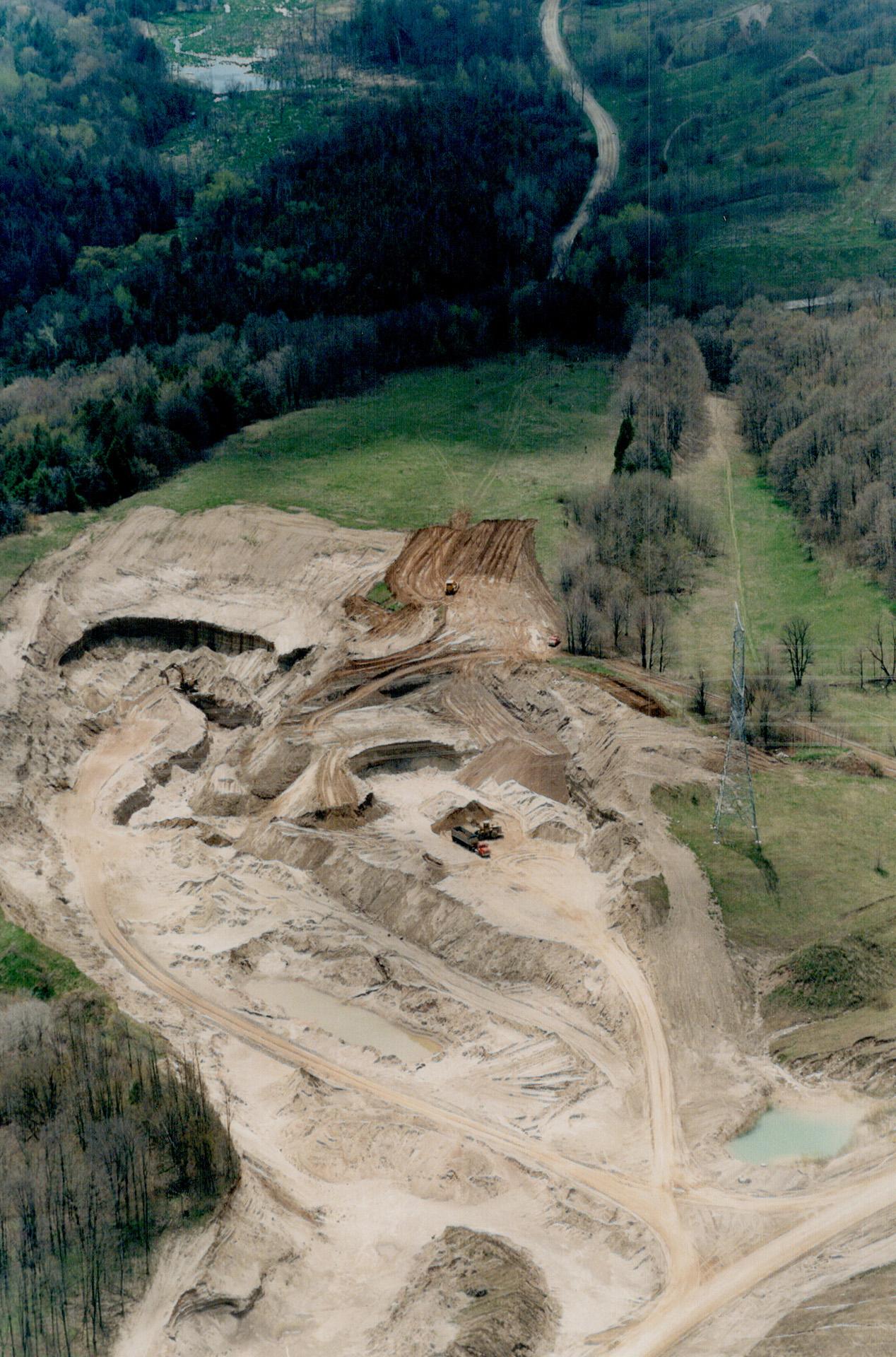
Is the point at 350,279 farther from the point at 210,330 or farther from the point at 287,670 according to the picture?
the point at 287,670

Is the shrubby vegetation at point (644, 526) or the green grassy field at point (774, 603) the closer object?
the green grassy field at point (774, 603)

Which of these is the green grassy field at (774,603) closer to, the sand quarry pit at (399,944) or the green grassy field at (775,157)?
the sand quarry pit at (399,944)

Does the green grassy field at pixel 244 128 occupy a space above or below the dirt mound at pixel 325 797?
above

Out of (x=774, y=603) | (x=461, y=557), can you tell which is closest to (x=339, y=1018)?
(x=461, y=557)

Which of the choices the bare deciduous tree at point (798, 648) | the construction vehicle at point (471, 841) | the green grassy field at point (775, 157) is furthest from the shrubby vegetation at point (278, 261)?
the bare deciduous tree at point (798, 648)

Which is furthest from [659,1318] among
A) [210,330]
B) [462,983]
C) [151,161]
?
[151,161]

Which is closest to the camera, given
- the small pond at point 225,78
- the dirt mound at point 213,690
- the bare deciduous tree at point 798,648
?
the bare deciduous tree at point 798,648

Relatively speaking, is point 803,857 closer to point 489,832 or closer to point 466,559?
point 489,832
